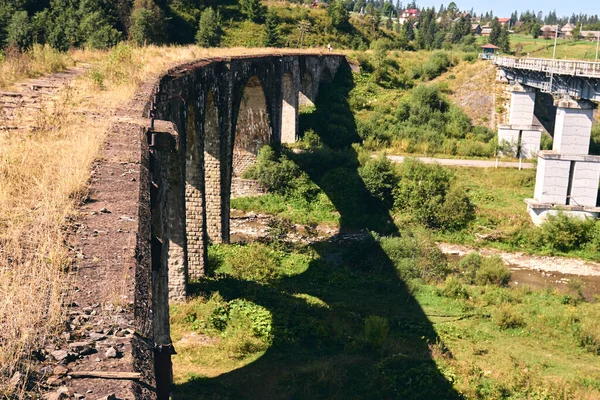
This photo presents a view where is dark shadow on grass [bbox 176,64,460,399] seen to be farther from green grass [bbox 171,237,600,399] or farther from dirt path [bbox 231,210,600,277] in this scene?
dirt path [bbox 231,210,600,277]

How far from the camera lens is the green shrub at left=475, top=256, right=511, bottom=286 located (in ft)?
72.1

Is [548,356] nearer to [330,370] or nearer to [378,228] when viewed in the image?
[330,370]

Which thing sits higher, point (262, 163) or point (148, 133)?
point (148, 133)

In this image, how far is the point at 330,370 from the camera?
43.3 ft

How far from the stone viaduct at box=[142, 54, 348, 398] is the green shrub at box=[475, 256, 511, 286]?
907 centimetres

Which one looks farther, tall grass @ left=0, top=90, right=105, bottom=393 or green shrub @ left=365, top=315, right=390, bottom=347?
green shrub @ left=365, top=315, right=390, bottom=347

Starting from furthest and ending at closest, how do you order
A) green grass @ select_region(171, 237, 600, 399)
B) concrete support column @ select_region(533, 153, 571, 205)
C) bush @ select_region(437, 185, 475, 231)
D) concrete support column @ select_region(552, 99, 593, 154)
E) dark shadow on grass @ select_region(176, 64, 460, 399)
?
concrete support column @ select_region(533, 153, 571, 205) → concrete support column @ select_region(552, 99, 593, 154) → bush @ select_region(437, 185, 475, 231) → green grass @ select_region(171, 237, 600, 399) → dark shadow on grass @ select_region(176, 64, 460, 399)

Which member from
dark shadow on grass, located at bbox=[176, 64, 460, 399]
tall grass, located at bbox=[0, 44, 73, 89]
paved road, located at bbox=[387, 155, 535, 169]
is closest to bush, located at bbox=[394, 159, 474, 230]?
dark shadow on grass, located at bbox=[176, 64, 460, 399]

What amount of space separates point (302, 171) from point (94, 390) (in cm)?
2900

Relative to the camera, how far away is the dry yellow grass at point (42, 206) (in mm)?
3756

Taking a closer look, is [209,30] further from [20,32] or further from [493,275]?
[493,275]

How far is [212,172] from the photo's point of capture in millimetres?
21266

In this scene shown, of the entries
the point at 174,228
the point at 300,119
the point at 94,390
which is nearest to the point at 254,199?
the point at 300,119

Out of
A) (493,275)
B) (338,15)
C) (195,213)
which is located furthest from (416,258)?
(338,15)
